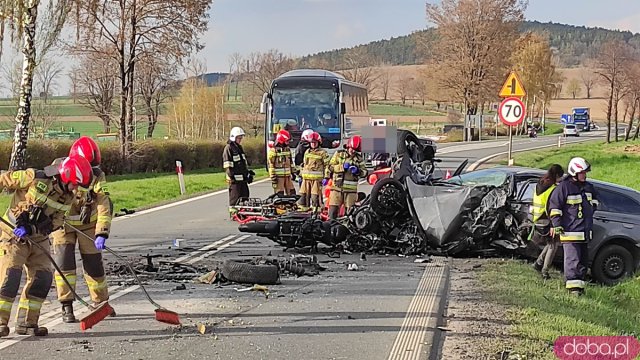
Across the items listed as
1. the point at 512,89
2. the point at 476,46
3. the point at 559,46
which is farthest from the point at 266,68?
the point at 559,46

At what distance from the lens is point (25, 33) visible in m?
14.1

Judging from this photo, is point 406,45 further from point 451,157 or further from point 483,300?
point 483,300

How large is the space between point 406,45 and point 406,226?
14135 cm

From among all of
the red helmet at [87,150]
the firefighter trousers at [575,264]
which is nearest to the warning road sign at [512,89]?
the firefighter trousers at [575,264]

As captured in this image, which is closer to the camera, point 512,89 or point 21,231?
point 21,231

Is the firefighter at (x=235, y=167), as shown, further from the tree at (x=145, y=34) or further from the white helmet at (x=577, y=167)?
the tree at (x=145, y=34)

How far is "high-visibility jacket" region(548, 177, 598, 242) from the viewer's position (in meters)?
8.90

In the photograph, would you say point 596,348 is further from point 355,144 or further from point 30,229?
point 355,144

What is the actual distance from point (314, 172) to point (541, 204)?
5239 millimetres

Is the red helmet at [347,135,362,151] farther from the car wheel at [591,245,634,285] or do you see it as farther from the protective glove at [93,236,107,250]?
the protective glove at [93,236,107,250]

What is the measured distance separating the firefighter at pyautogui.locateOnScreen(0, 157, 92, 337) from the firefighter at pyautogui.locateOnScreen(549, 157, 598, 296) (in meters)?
5.33

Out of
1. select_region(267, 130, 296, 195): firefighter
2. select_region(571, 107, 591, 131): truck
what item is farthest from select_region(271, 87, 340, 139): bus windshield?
select_region(571, 107, 591, 131): truck

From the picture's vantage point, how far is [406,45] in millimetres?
149000

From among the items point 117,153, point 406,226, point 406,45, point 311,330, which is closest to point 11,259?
point 311,330
